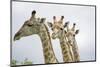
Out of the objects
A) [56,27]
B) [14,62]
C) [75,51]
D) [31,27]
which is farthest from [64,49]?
[14,62]

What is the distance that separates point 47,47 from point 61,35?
0.24 m

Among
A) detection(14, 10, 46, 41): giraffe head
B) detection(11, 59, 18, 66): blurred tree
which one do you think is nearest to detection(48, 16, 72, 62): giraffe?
detection(14, 10, 46, 41): giraffe head

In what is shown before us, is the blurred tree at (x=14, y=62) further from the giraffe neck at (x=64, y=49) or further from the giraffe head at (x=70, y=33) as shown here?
the giraffe head at (x=70, y=33)

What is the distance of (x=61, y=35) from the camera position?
9.62 ft

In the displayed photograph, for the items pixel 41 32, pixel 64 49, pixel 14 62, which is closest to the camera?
pixel 14 62

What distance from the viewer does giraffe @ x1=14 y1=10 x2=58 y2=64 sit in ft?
9.10

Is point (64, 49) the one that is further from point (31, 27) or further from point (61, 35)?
point (31, 27)

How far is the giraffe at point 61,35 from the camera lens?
2.90 metres

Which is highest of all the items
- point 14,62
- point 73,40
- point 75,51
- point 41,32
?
point 41,32

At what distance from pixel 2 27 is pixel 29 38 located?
1.11ft

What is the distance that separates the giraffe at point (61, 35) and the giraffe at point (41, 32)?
96mm

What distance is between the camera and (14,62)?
8.86 feet

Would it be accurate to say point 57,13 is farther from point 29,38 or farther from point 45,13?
point 29,38

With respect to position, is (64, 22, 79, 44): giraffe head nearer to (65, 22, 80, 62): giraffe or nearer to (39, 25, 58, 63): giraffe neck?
(65, 22, 80, 62): giraffe
